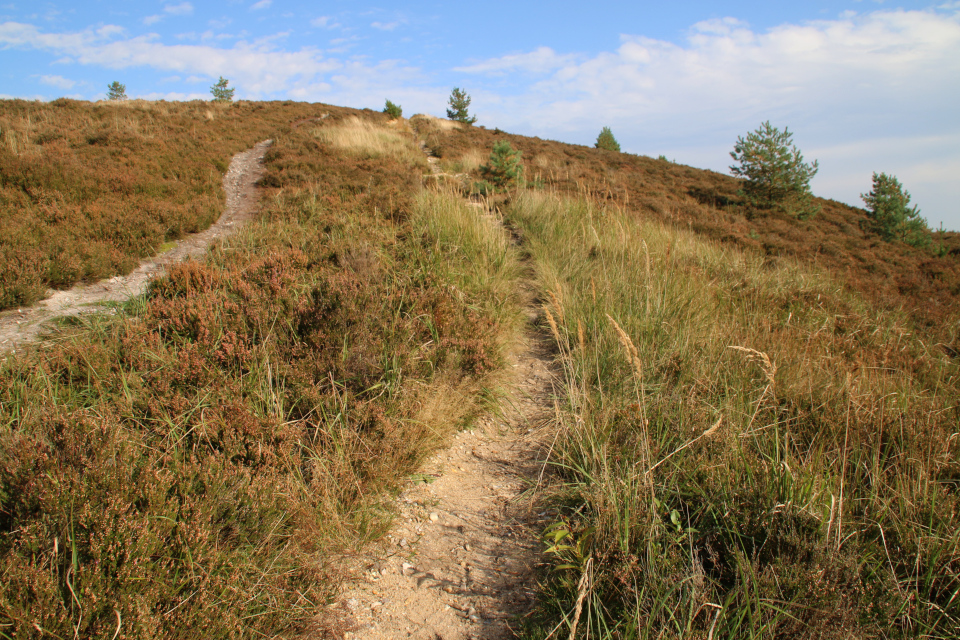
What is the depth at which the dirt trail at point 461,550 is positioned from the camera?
70.6 inches

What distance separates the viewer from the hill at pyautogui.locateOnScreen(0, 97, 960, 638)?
1.51 metres

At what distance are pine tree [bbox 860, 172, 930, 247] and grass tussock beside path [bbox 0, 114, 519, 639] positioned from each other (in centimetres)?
1657

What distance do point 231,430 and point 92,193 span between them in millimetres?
7360

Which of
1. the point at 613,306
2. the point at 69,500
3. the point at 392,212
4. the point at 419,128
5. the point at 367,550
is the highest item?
the point at 419,128

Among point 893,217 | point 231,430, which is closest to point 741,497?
point 231,430

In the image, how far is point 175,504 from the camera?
1.70 m

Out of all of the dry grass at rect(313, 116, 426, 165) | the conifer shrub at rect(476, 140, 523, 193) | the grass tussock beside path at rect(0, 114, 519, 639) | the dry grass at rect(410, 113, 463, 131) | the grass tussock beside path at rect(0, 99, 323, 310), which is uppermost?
the dry grass at rect(410, 113, 463, 131)

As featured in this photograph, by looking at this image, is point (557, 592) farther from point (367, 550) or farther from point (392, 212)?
point (392, 212)

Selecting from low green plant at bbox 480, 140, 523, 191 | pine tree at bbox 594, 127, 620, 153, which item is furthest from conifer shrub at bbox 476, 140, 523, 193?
pine tree at bbox 594, 127, 620, 153

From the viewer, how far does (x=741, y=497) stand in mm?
1954

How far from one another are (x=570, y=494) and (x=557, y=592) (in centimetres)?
56

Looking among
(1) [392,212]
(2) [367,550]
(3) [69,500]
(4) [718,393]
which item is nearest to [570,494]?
(2) [367,550]

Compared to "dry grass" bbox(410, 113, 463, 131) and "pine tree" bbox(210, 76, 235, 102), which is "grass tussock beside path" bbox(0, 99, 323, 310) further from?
"pine tree" bbox(210, 76, 235, 102)

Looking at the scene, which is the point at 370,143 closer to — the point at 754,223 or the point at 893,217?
the point at 754,223
